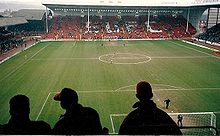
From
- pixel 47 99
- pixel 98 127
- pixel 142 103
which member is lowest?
A: pixel 47 99

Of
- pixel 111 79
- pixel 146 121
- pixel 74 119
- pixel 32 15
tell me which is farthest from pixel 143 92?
pixel 32 15

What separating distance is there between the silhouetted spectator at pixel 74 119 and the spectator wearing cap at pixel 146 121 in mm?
464

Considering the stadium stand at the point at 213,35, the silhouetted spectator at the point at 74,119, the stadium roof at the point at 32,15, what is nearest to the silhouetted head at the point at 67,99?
the silhouetted spectator at the point at 74,119

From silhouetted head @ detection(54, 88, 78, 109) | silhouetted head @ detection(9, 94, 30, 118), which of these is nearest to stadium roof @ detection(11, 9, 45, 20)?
silhouetted head @ detection(54, 88, 78, 109)

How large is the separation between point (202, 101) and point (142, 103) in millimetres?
16450

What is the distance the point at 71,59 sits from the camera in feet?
126

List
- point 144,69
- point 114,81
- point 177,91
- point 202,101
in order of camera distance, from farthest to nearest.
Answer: point 144,69 < point 114,81 < point 177,91 < point 202,101

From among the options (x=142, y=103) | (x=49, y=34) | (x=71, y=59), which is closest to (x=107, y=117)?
(x=142, y=103)

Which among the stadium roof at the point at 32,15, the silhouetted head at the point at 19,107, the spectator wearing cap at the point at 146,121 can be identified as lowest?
the spectator wearing cap at the point at 146,121

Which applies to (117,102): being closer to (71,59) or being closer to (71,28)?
(71,59)

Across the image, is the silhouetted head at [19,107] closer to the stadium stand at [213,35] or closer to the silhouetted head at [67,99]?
the silhouetted head at [67,99]

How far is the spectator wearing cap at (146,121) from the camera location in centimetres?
422

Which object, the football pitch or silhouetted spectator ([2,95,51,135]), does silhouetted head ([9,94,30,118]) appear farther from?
the football pitch

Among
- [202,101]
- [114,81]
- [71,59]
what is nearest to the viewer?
[202,101]
